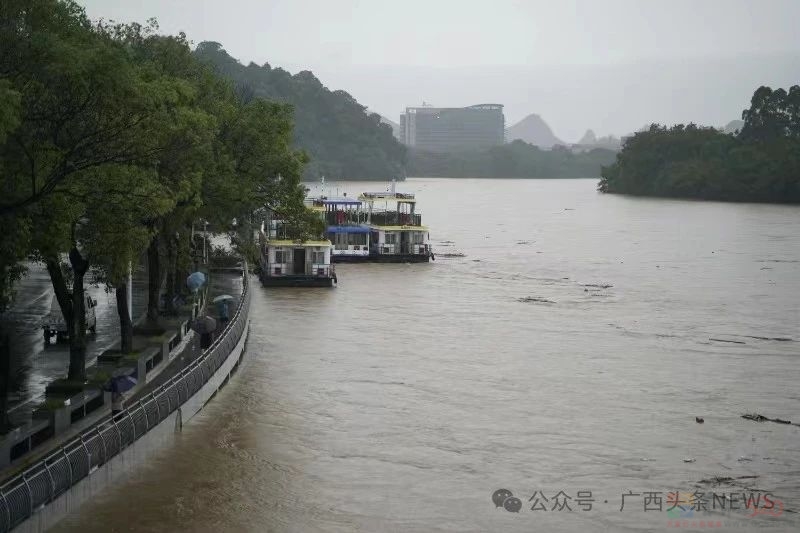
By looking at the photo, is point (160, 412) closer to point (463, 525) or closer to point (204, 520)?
point (204, 520)

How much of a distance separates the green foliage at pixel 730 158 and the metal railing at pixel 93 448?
13816 cm

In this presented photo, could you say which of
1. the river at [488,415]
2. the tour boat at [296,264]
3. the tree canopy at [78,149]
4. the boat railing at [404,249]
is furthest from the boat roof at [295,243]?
the tree canopy at [78,149]

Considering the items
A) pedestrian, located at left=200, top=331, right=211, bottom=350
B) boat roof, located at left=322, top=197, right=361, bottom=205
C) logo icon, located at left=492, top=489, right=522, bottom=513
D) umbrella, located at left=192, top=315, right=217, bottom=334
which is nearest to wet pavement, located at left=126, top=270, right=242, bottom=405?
pedestrian, located at left=200, top=331, right=211, bottom=350

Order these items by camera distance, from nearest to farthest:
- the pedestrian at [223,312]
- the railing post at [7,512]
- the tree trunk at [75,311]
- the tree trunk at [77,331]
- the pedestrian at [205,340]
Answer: the railing post at [7,512]
the tree trunk at [75,311]
the tree trunk at [77,331]
the pedestrian at [205,340]
the pedestrian at [223,312]

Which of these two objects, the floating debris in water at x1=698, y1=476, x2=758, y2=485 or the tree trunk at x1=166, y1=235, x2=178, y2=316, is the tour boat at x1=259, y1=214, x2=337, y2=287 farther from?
the floating debris in water at x1=698, y1=476, x2=758, y2=485

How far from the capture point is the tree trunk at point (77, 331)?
28.1 meters

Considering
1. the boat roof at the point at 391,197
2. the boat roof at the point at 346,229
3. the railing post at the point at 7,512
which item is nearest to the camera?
the railing post at the point at 7,512

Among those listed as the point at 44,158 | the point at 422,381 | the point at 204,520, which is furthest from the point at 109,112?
the point at 422,381

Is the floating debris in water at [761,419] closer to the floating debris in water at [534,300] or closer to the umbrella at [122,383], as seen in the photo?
the umbrella at [122,383]

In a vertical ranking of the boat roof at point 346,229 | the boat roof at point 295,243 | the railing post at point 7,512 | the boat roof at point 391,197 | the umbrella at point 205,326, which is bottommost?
the railing post at point 7,512

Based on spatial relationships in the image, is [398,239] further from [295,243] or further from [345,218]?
[295,243]

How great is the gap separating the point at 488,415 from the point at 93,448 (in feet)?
42.3

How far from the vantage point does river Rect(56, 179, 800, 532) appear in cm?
2381

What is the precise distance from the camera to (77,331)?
2823cm
